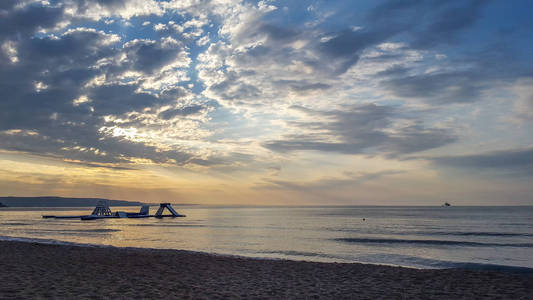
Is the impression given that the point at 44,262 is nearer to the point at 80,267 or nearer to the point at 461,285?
the point at 80,267

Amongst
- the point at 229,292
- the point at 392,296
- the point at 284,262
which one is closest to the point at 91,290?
the point at 229,292

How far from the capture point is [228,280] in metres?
12.1

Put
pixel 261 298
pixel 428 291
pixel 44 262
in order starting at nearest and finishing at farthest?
pixel 261 298
pixel 428 291
pixel 44 262

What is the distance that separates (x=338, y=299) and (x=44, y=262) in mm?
12598

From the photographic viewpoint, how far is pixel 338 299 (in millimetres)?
Answer: 9484

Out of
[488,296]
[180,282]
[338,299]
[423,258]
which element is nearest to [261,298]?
[338,299]

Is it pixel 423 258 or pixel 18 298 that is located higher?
pixel 18 298

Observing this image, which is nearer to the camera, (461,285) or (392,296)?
(392,296)

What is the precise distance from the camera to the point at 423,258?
22.4m

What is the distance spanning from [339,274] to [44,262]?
12.3m

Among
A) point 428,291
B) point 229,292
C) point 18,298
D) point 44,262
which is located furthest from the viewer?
point 44,262

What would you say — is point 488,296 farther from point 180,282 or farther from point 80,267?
point 80,267

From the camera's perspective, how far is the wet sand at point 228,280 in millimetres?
9797

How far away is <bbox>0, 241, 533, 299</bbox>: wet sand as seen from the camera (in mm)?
9797
